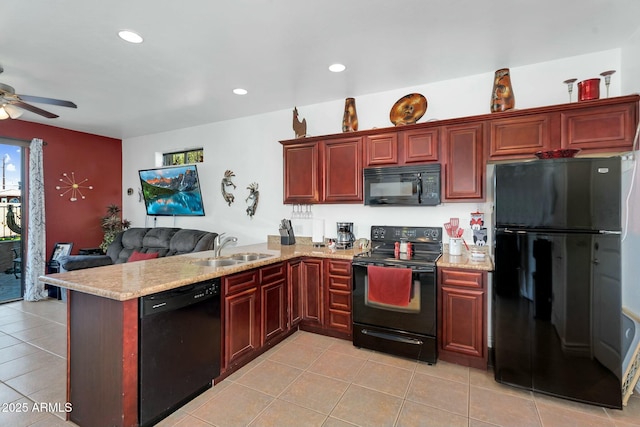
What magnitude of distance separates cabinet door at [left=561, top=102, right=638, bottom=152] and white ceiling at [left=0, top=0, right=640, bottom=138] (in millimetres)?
609

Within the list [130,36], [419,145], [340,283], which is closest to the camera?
[130,36]

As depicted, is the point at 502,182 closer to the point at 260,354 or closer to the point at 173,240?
the point at 260,354

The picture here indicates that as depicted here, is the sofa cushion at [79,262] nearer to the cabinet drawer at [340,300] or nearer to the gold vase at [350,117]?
the cabinet drawer at [340,300]

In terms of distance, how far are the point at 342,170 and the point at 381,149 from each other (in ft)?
1.62

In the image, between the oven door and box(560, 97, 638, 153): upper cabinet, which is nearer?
box(560, 97, 638, 153): upper cabinet

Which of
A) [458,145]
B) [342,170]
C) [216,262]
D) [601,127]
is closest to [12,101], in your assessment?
[216,262]

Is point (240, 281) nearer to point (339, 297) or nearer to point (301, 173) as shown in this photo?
point (339, 297)

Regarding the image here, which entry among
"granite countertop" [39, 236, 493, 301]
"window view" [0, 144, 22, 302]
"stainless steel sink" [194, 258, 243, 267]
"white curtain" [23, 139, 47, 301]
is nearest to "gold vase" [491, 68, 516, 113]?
"granite countertop" [39, 236, 493, 301]

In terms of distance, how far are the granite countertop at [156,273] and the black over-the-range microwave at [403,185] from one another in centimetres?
59

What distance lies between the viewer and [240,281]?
2.56 metres

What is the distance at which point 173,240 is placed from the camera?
14.8 ft

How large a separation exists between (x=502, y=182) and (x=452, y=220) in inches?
34.8

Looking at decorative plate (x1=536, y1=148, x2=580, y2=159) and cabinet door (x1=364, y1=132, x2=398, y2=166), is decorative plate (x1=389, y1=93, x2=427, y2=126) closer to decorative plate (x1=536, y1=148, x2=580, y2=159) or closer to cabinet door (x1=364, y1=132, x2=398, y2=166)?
cabinet door (x1=364, y1=132, x2=398, y2=166)

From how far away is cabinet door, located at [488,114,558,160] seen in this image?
257cm
